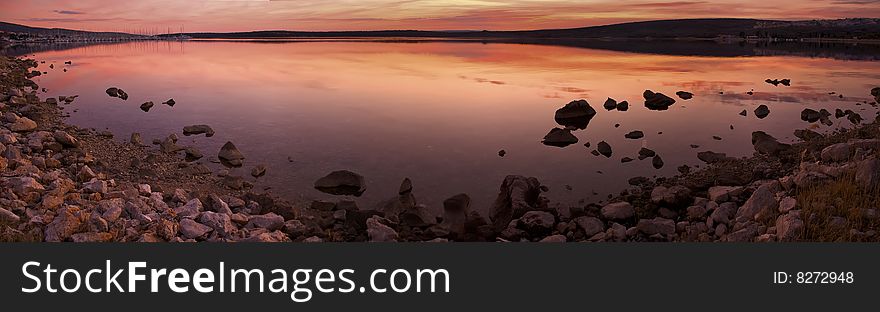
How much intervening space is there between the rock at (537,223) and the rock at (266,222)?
4522 mm

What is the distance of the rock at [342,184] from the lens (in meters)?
14.3

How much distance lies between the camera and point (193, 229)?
9.90 m

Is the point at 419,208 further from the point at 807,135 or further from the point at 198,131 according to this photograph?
the point at 807,135

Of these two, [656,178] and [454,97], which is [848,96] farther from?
[656,178]

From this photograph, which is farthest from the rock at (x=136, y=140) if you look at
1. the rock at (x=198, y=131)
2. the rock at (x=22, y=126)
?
the rock at (x=22, y=126)

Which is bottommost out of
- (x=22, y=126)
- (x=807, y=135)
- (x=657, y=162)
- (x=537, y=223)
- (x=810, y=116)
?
(x=537, y=223)

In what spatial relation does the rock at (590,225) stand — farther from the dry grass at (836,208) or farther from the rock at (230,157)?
the rock at (230,157)

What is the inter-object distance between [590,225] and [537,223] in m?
0.98

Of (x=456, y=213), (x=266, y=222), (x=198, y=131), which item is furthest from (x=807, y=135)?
(x=198, y=131)

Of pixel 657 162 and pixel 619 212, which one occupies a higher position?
pixel 657 162

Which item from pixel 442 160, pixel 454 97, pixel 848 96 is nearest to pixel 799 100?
pixel 848 96

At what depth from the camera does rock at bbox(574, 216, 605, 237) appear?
10797 millimetres

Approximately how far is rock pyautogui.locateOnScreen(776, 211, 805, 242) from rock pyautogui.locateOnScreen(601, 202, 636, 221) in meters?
2.87

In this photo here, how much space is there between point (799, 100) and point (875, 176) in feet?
86.7
